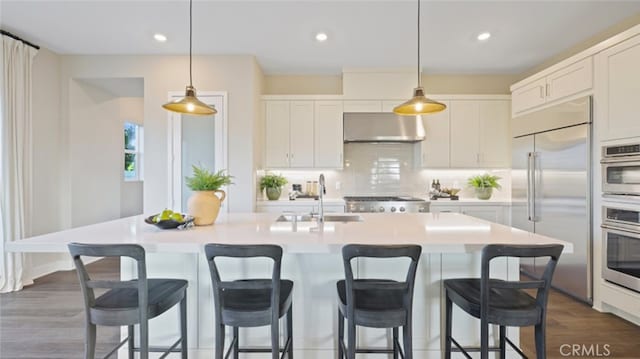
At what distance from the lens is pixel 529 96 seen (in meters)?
3.71

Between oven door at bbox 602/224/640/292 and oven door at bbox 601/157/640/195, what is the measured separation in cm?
34

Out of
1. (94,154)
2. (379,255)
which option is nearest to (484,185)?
(379,255)

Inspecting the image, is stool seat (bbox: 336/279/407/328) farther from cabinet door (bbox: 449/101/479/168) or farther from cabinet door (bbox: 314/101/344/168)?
cabinet door (bbox: 449/101/479/168)

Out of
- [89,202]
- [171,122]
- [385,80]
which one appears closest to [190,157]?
[171,122]

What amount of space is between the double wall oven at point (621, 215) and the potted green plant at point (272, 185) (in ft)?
11.8

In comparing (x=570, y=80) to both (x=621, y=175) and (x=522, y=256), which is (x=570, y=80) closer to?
(x=621, y=175)

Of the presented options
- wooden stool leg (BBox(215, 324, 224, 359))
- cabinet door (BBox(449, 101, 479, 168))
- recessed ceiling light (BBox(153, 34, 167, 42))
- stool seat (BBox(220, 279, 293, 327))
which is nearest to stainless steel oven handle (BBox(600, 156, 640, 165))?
cabinet door (BBox(449, 101, 479, 168))

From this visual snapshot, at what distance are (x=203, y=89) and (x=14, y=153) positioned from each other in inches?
87.2

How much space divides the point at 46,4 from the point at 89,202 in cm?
269

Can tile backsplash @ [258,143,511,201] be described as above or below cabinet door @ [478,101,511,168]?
below

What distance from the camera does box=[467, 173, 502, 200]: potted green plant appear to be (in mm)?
4480

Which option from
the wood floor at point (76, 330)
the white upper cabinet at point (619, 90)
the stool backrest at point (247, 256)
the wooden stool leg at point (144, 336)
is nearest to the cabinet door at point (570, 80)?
the white upper cabinet at point (619, 90)

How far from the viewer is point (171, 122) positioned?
159 inches

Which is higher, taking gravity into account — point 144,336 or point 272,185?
point 272,185
